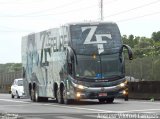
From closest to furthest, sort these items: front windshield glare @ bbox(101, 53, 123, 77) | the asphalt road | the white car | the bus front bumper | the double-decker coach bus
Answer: the asphalt road
the bus front bumper
the double-decker coach bus
front windshield glare @ bbox(101, 53, 123, 77)
the white car

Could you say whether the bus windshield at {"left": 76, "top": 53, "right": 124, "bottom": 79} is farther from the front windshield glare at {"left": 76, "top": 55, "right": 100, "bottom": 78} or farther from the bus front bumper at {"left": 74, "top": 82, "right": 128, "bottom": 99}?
the bus front bumper at {"left": 74, "top": 82, "right": 128, "bottom": 99}

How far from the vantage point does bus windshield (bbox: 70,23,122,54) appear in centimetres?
2994

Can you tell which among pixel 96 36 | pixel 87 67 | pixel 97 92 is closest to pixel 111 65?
pixel 87 67

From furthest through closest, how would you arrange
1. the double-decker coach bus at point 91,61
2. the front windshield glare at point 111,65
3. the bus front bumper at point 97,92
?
the front windshield glare at point 111,65 → the double-decker coach bus at point 91,61 → the bus front bumper at point 97,92

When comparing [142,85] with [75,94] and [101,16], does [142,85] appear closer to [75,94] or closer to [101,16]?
[75,94]

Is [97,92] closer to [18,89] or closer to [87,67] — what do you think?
[87,67]

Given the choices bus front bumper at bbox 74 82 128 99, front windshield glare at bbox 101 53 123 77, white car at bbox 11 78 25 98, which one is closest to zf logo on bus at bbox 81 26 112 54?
front windshield glare at bbox 101 53 123 77

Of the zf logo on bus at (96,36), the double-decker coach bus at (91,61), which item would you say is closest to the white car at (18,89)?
the double-decker coach bus at (91,61)

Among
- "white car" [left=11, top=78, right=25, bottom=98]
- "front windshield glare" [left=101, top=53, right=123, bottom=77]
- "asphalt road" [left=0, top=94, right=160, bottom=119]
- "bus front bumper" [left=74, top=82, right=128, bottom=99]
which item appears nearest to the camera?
"asphalt road" [left=0, top=94, right=160, bottom=119]

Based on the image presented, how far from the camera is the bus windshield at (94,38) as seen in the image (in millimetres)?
29938

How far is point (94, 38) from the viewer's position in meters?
30.1

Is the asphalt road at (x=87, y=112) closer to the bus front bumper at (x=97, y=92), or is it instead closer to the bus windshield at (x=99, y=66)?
the bus front bumper at (x=97, y=92)

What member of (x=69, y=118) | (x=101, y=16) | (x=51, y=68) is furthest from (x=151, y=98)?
(x=101, y=16)

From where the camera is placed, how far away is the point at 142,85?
38.2 m
